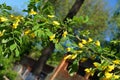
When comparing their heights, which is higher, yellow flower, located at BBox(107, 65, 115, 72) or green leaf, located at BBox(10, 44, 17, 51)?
green leaf, located at BBox(10, 44, 17, 51)

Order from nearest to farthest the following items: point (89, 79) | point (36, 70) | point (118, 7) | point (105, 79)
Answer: point (105, 79), point (89, 79), point (118, 7), point (36, 70)

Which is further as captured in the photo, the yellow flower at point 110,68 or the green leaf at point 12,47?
the green leaf at point 12,47

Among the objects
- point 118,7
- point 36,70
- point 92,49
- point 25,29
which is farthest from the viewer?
point 36,70

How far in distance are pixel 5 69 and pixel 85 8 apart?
22778 mm

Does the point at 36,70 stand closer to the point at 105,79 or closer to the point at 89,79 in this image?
the point at 89,79

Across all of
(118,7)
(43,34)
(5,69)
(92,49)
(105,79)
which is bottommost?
(5,69)

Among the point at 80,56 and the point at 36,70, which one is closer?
the point at 80,56

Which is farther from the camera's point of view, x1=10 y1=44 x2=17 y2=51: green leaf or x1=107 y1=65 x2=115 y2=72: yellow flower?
x1=10 y1=44 x2=17 y2=51: green leaf

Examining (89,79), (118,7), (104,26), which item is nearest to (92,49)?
(89,79)

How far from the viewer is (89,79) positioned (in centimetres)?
2530

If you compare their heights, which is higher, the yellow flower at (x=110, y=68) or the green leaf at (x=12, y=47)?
the green leaf at (x=12, y=47)

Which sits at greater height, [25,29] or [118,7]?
[25,29]

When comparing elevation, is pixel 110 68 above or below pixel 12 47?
below

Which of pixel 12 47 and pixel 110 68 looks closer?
pixel 110 68
